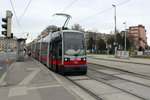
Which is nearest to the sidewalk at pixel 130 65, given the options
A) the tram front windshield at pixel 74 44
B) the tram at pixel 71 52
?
the tram at pixel 71 52

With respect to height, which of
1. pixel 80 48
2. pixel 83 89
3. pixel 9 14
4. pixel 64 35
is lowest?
pixel 83 89

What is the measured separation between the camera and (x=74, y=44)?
11.0 metres

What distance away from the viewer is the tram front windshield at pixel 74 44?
1085 centimetres

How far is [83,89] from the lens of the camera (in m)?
7.52

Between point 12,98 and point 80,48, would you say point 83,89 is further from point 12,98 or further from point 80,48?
point 80,48

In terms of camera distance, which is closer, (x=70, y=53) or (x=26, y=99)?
(x=26, y=99)

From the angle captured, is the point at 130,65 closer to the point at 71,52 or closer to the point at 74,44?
the point at 74,44

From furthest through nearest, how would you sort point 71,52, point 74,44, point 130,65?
1. point 130,65
2. point 74,44
3. point 71,52

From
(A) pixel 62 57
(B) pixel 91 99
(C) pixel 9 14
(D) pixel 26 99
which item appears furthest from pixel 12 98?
(A) pixel 62 57

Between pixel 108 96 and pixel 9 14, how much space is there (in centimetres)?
601

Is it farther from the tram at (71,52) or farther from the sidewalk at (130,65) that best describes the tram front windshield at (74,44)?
the sidewalk at (130,65)

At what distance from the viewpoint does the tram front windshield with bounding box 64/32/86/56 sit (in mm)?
10852

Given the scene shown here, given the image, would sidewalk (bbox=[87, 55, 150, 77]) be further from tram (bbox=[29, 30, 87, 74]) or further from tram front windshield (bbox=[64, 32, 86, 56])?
tram front windshield (bbox=[64, 32, 86, 56])

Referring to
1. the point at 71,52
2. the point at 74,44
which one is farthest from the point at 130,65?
the point at 71,52
